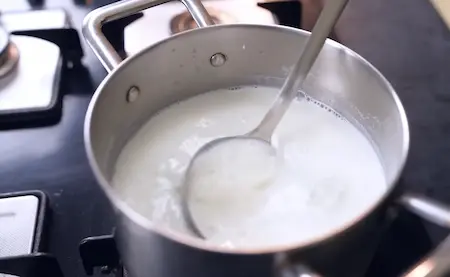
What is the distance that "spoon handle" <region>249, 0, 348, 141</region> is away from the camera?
0.43m

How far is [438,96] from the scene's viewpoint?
61 cm

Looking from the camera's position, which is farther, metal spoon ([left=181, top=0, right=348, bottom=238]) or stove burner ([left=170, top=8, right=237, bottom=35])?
stove burner ([left=170, top=8, right=237, bottom=35])

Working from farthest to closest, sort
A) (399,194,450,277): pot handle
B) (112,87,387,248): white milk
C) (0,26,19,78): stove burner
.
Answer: (0,26,19,78): stove burner, (112,87,387,248): white milk, (399,194,450,277): pot handle

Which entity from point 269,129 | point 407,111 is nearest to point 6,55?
point 269,129

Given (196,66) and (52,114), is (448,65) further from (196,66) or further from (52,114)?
(52,114)

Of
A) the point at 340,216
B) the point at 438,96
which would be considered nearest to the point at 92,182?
the point at 340,216

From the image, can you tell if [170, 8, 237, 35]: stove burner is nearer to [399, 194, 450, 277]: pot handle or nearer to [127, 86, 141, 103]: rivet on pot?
[127, 86, 141, 103]: rivet on pot

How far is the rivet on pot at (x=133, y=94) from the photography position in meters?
0.48

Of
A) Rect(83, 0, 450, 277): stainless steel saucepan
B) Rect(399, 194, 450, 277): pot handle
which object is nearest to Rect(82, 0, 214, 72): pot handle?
Rect(83, 0, 450, 277): stainless steel saucepan

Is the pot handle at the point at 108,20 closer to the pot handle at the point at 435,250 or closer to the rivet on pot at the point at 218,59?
the rivet on pot at the point at 218,59

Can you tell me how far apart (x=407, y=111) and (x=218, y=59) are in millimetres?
204

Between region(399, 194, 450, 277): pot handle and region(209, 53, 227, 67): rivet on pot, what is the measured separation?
0.70 ft

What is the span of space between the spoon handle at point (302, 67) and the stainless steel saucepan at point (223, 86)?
24mm

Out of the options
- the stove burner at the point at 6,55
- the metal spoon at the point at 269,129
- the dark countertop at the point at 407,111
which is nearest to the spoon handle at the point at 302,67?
the metal spoon at the point at 269,129
